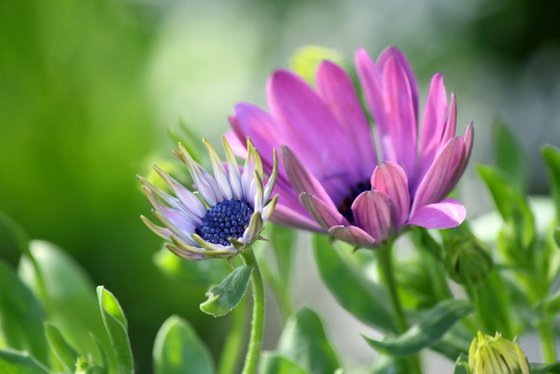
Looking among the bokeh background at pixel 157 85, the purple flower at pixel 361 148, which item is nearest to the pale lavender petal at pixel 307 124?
the purple flower at pixel 361 148

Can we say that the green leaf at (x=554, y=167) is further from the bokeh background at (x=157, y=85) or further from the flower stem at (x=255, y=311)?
the bokeh background at (x=157, y=85)

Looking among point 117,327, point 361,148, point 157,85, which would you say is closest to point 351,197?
point 361,148

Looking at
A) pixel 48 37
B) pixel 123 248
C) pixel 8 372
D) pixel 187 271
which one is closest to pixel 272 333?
pixel 123 248

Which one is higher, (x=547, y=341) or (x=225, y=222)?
(x=225, y=222)

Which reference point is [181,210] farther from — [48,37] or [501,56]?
[501,56]

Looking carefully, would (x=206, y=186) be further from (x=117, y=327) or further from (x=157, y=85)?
(x=157, y=85)

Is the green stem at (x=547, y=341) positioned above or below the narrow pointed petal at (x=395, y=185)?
below
